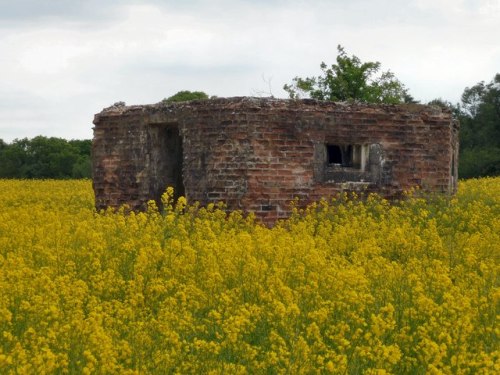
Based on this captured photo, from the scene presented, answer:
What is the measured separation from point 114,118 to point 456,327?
1005 centimetres

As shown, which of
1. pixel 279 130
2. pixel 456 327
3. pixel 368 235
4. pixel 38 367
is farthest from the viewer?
pixel 279 130

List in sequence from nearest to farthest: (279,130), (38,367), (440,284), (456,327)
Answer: (38,367) → (456,327) → (440,284) → (279,130)

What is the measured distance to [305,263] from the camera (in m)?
7.90

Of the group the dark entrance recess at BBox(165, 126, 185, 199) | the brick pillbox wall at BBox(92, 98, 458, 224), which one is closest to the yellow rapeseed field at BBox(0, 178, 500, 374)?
the brick pillbox wall at BBox(92, 98, 458, 224)

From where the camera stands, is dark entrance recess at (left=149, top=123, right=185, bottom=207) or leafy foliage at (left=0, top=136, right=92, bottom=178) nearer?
dark entrance recess at (left=149, top=123, right=185, bottom=207)

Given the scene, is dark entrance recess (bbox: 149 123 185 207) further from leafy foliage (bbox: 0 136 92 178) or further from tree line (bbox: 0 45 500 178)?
leafy foliage (bbox: 0 136 92 178)

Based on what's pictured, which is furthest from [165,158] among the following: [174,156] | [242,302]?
[242,302]

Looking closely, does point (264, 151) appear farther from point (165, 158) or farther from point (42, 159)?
point (42, 159)

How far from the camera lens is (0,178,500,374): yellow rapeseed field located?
465 centimetres

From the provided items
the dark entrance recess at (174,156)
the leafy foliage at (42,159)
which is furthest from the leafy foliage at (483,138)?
the dark entrance recess at (174,156)

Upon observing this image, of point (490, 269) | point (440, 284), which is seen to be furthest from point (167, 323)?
point (490, 269)

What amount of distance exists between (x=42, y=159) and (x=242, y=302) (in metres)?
46.9

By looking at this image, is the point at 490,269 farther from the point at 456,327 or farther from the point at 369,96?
the point at 369,96

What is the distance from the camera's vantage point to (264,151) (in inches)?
502
